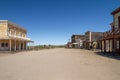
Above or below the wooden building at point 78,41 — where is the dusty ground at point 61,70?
below

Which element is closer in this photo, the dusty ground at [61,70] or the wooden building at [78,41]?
the dusty ground at [61,70]

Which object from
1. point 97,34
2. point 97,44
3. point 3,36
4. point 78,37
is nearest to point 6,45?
point 3,36

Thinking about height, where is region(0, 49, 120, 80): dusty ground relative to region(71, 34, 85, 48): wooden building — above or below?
below

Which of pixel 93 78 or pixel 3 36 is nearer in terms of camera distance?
pixel 93 78

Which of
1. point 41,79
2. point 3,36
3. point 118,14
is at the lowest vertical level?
point 41,79

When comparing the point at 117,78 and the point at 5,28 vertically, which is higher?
the point at 5,28

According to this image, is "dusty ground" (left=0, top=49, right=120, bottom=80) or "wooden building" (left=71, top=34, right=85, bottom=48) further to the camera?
"wooden building" (left=71, top=34, right=85, bottom=48)

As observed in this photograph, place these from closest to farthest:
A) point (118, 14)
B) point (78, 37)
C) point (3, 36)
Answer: point (118, 14) → point (3, 36) → point (78, 37)

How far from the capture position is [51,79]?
7102mm

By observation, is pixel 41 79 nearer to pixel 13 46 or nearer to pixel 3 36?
pixel 3 36

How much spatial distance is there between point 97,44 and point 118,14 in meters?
28.5

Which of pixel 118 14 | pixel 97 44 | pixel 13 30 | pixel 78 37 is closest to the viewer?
pixel 118 14

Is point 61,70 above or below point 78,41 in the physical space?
below

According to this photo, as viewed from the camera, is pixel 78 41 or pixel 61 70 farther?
pixel 78 41
